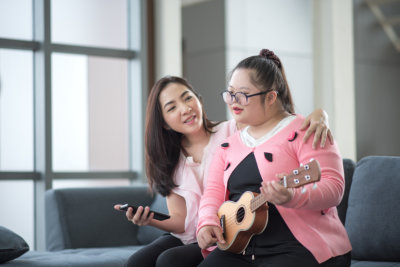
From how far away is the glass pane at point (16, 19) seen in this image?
4949mm

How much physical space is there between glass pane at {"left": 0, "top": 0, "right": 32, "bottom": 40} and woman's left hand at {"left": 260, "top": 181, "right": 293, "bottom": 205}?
3815mm

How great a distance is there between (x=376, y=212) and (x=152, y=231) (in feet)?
4.50

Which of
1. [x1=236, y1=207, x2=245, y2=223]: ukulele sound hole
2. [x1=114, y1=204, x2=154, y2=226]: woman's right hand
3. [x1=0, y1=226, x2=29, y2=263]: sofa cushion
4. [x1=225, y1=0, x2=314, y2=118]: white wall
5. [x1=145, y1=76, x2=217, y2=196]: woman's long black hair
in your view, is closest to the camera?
[x1=236, y1=207, x2=245, y2=223]: ukulele sound hole

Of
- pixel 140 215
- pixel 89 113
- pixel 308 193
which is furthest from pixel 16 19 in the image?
pixel 308 193

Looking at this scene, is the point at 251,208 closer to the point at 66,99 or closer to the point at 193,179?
the point at 193,179

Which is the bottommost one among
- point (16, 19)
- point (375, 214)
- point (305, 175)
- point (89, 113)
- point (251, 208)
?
point (375, 214)

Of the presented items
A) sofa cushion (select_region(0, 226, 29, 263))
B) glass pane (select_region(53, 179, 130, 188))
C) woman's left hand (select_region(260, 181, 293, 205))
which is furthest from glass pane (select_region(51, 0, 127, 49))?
woman's left hand (select_region(260, 181, 293, 205))

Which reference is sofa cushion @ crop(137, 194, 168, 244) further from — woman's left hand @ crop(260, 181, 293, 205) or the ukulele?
woman's left hand @ crop(260, 181, 293, 205)

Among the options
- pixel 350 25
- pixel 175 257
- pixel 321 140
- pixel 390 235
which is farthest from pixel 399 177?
pixel 350 25

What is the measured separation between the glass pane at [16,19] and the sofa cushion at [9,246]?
2.56m

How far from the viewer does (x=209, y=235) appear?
2.01m

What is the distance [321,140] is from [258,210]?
0.28 m

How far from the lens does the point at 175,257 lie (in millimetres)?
2256

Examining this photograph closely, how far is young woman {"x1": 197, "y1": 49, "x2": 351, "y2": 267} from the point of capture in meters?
1.81
